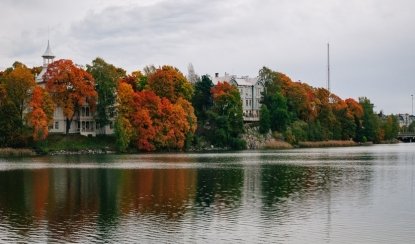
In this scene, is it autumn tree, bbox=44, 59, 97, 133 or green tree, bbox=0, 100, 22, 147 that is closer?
green tree, bbox=0, 100, 22, 147

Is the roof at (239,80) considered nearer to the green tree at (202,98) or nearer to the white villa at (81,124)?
the green tree at (202,98)

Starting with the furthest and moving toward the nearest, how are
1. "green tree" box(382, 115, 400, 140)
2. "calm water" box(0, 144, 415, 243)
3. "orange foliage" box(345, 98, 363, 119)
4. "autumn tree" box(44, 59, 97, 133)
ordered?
"green tree" box(382, 115, 400, 140) → "orange foliage" box(345, 98, 363, 119) → "autumn tree" box(44, 59, 97, 133) → "calm water" box(0, 144, 415, 243)

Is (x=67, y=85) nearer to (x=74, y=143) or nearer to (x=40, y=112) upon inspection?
(x=74, y=143)

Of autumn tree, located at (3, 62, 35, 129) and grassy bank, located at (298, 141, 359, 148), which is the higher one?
autumn tree, located at (3, 62, 35, 129)

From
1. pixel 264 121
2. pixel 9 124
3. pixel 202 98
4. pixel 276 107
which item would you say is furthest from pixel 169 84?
pixel 276 107

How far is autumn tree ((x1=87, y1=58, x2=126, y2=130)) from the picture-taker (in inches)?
4215

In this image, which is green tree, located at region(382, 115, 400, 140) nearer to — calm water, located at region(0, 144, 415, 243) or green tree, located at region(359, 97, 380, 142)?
green tree, located at region(359, 97, 380, 142)

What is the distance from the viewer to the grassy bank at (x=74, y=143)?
98387 millimetres

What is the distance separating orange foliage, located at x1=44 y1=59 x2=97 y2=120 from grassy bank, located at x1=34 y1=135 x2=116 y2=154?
4.45 m

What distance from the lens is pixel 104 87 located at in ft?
349

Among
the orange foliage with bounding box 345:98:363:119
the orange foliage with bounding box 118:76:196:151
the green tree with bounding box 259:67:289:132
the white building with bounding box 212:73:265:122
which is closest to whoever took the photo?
the orange foliage with bounding box 118:76:196:151

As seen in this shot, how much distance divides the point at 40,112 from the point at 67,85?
10218 mm


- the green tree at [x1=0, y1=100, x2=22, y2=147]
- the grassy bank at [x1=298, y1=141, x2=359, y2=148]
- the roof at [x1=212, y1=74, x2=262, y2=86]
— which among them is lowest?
the grassy bank at [x1=298, y1=141, x2=359, y2=148]

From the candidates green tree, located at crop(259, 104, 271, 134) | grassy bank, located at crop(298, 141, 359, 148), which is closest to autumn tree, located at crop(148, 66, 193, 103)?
green tree, located at crop(259, 104, 271, 134)
